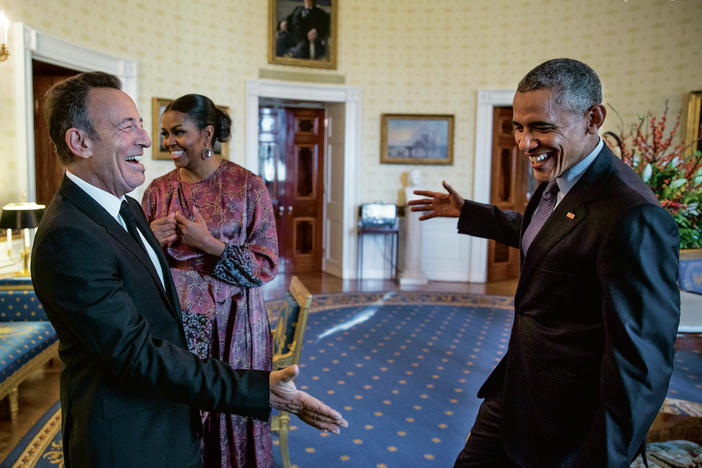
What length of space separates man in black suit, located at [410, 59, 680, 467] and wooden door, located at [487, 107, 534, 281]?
283 inches

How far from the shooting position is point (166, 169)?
23.8 ft

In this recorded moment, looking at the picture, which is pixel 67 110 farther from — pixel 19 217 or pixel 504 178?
pixel 504 178

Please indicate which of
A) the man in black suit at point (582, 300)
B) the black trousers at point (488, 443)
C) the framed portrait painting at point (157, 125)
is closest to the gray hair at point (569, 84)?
the man in black suit at point (582, 300)

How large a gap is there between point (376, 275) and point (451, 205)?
21.4 feet

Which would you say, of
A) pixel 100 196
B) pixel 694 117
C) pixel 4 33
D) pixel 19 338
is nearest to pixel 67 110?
pixel 100 196

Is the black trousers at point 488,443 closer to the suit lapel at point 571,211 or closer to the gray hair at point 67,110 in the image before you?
the suit lapel at point 571,211

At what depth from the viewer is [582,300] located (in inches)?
59.6

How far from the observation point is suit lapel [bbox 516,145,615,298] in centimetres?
155

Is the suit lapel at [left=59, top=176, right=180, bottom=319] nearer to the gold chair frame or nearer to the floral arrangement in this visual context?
the gold chair frame

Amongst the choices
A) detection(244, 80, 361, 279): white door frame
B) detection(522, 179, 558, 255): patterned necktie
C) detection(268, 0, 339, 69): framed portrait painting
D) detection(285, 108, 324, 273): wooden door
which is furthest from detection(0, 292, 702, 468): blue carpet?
detection(268, 0, 339, 69): framed portrait painting

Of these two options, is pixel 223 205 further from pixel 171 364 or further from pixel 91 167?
pixel 171 364

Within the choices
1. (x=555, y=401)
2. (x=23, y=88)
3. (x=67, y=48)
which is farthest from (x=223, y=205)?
(x=67, y=48)

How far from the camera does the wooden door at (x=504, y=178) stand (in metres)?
8.77

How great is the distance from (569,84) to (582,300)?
63 cm
